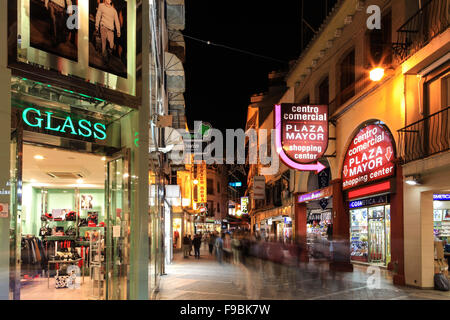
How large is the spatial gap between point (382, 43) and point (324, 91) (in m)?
7.40

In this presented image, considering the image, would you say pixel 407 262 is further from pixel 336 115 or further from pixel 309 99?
pixel 309 99

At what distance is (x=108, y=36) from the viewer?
9.05 meters

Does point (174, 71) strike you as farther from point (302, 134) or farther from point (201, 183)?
point (201, 183)

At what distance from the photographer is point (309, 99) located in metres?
26.3

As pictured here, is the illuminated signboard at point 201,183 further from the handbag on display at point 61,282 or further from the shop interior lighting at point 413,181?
the handbag on display at point 61,282

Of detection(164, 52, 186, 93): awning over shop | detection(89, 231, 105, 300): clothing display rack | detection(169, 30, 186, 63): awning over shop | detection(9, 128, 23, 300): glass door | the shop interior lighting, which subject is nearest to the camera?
detection(9, 128, 23, 300): glass door

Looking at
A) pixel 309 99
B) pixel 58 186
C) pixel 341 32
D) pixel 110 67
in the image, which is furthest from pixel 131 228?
pixel 309 99

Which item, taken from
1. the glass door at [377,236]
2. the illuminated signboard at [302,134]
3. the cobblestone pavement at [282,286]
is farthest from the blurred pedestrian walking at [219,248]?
the illuminated signboard at [302,134]

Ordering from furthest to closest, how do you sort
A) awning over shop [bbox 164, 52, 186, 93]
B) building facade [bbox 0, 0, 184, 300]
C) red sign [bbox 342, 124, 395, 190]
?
awning over shop [bbox 164, 52, 186, 93] < red sign [bbox 342, 124, 395, 190] < building facade [bbox 0, 0, 184, 300]

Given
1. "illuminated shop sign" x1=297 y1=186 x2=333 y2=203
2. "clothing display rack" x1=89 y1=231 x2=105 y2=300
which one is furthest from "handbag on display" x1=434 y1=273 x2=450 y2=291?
"clothing display rack" x1=89 y1=231 x2=105 y2=300

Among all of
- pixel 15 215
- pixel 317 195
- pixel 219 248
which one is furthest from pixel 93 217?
pixel 219 248

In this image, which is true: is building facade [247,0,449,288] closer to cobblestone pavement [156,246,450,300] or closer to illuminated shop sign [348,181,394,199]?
illuminated shop sign [348,181,394,199]

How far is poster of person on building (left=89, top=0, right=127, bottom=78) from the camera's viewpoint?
8680mm

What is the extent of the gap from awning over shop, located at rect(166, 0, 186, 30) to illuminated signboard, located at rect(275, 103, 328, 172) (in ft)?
21.0
